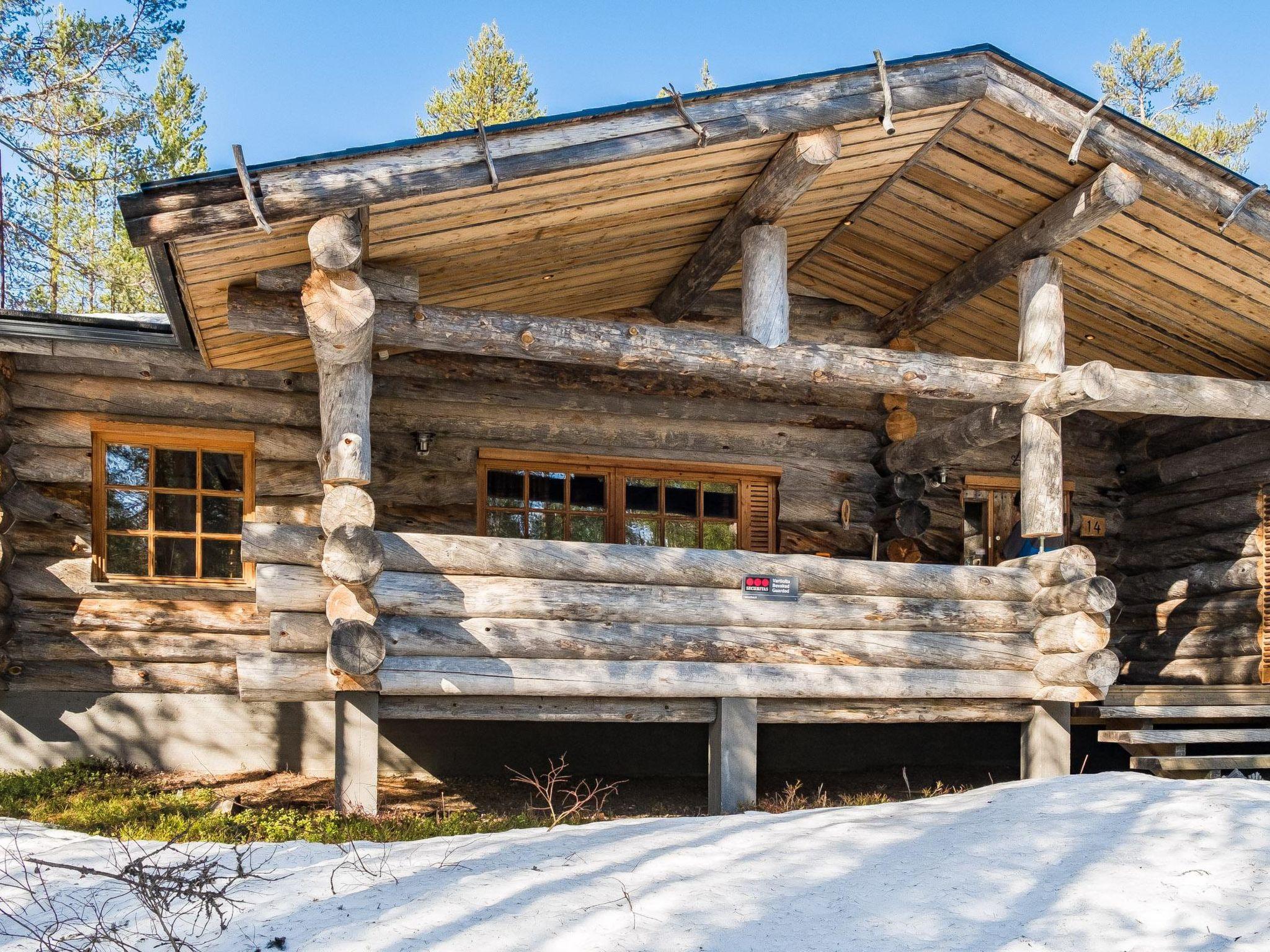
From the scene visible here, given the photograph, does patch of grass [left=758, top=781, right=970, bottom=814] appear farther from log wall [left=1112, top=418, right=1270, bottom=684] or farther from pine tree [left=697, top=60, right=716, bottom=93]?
pine tree [left=697, top=60, right=716, bottom=93]

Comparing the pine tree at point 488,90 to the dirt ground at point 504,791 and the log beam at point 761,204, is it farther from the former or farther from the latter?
the dirt ground at point 504,791

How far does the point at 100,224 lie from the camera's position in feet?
81.7

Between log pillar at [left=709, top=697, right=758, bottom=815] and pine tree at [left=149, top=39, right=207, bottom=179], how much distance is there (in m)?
18.4

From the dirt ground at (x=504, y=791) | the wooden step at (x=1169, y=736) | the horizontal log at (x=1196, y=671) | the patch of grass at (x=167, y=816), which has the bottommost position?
the dirt ground at (x=504, y=791)

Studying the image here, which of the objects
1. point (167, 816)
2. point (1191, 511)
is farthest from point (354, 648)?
point (1191, 511)

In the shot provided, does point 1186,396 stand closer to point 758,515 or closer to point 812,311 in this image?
point 812,311

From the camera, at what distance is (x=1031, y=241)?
859 centimetres

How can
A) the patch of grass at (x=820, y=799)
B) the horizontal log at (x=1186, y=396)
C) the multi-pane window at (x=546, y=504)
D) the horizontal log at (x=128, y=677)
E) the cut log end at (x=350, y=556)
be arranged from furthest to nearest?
the multi-pane window at (x=546, y=504), the horizontal log at (x=128, y=677), the horizontal log at (x=1186, y=396), the patch of grass at (x=820, y=799), the cut log end at (x=350, y=556)

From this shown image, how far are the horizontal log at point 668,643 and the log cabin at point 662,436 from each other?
23 mm

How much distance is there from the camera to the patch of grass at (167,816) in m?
6.31

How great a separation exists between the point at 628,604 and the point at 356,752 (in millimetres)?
1922

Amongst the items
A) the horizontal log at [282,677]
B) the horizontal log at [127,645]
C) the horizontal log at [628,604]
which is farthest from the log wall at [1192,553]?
the horizontal log at [127,645]

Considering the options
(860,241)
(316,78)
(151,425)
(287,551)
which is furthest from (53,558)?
(316,78)

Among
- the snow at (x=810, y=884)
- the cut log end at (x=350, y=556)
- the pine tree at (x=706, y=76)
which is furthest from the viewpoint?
the pine tree at (x=706, y=76)
